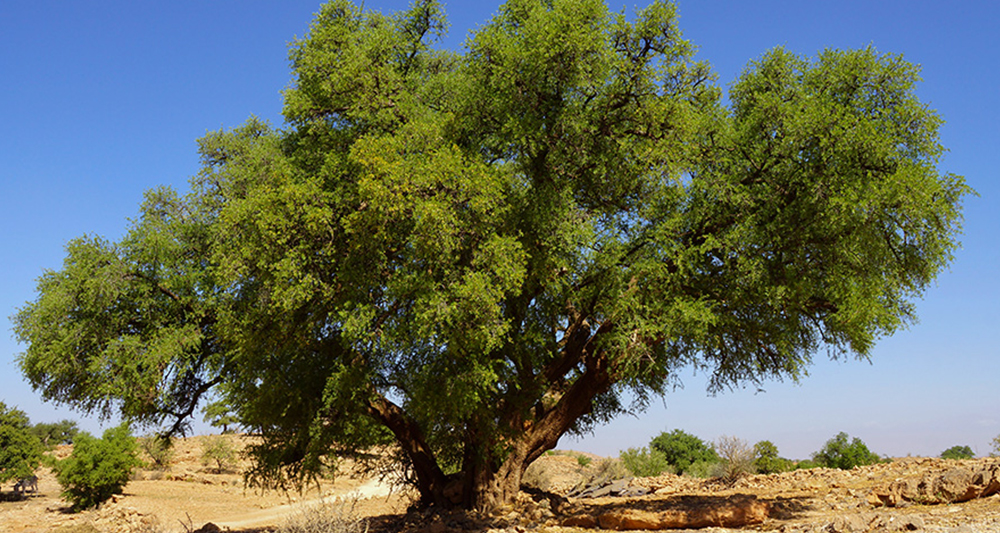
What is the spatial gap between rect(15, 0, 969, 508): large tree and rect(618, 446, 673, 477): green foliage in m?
19.2

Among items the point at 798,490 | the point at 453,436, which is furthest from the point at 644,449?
the point at 453,436

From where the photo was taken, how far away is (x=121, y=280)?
1551 cm

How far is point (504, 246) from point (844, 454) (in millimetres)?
28388

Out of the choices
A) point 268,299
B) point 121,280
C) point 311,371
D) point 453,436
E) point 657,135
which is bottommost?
point 453,436

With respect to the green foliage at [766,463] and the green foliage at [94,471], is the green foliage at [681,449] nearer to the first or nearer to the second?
the green foliage at [766,463]

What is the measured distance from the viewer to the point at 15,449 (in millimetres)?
32156

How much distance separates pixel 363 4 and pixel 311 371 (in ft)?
30.0

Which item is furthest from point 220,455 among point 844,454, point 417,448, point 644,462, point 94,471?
point 844,454

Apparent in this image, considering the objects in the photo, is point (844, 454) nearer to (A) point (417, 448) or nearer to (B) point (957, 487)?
(B) point (957, 487)

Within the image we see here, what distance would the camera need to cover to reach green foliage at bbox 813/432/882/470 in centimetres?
3256

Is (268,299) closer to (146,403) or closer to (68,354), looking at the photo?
(146,403)

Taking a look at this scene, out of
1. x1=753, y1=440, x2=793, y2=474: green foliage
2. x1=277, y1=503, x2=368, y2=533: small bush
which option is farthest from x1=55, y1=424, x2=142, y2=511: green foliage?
x1=753, y1=440, x2=793, y2=474: green foliage

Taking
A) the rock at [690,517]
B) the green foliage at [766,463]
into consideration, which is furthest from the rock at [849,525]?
the green foliage at [766,463]

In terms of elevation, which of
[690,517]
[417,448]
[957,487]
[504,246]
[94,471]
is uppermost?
[504,246]
